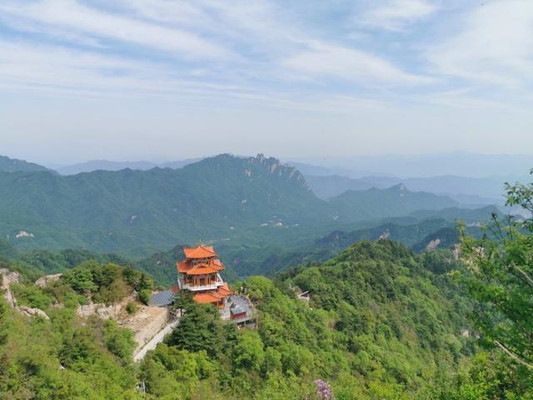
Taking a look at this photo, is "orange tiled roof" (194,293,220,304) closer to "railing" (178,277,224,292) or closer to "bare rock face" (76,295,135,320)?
"railing" (178,277,224,292)

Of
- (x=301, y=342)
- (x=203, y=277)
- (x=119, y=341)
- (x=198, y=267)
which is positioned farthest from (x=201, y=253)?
(x=119, y=341)

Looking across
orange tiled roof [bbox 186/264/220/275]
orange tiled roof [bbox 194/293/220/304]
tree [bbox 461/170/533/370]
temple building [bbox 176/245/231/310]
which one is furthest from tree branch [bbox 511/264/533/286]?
orange tiled roof [bbox 186/264/220/275]

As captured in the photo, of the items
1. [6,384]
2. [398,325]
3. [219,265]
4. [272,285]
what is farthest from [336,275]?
[6,384]

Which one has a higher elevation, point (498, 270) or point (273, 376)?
point (498, 270)

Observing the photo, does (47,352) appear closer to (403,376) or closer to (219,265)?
(219,265)

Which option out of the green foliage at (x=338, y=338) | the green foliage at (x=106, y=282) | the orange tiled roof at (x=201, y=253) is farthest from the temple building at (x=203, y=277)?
the green foliage at (x=106, y=282)

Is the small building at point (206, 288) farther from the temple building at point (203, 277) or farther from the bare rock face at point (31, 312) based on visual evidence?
the bare rock face at point (31, 312)
